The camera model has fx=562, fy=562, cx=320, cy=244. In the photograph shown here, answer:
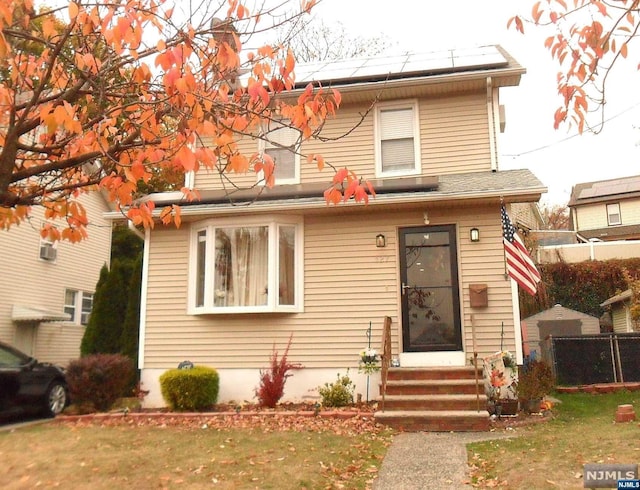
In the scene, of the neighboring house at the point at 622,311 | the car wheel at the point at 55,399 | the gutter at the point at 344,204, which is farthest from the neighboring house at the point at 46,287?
the neighboring house at the point at 622,311

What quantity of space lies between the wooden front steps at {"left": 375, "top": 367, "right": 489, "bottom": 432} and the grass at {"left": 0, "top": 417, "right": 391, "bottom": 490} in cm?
47

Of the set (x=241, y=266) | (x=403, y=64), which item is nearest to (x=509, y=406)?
(x=241, y=266)

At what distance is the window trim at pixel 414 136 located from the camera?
10477 millimetres

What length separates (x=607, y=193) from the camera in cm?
3347

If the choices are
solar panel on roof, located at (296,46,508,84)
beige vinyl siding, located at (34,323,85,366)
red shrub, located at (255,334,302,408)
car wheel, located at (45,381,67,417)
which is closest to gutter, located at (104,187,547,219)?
solar panel on roof, located at (296,46,508,84)

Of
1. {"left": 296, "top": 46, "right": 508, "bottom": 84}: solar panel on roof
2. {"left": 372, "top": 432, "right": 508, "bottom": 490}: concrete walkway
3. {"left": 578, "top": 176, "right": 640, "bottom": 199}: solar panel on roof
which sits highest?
{"left": 578, "top": 176, "right": 640, "bottom": 199}: solar panel on roof

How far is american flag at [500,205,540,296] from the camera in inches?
347

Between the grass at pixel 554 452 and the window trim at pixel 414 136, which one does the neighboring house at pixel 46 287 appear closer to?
the window trim at pixel 414 136

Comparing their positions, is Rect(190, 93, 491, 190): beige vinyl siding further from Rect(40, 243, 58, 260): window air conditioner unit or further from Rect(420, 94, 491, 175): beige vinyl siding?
Rect(40, 243, 58, 260): window air conditioner unit

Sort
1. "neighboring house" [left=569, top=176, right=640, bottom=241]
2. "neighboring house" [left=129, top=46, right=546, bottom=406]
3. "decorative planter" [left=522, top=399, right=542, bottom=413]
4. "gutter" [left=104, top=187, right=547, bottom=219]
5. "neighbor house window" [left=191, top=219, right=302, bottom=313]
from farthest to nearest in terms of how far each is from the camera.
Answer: "neighboring house" [left=569, top=176, right=640, bottom=241] < "neighbor house window" [left=191, top=219, right=302, bottom=313] < "neighboring house" [left=129, top=46, right=546, bottom=406] < "gutter" [left=104, top=187, right=547, bottom=219] < "decorative planter" [left=522, top=399, right=542, bottom=413]

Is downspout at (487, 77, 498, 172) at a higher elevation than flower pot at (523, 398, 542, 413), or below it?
higher

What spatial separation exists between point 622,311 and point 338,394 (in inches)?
471

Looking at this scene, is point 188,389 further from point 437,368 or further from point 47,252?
point 47,252

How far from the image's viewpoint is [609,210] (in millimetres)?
33250
